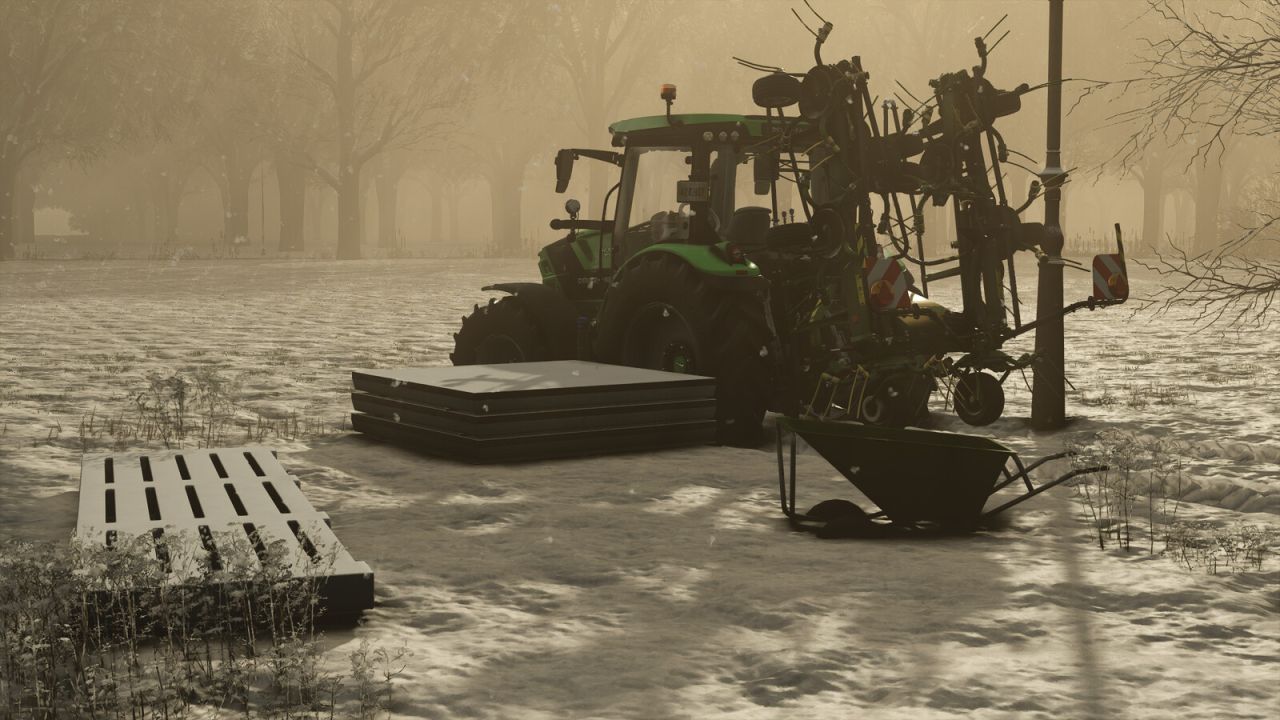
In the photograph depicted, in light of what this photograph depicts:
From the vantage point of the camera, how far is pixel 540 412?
26.8 feet

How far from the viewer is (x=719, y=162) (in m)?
9.65

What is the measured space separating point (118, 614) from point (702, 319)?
486 cm

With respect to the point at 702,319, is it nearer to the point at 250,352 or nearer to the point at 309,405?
the point at 309,405

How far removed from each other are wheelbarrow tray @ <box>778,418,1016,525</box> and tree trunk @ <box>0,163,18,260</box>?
35.5 metres

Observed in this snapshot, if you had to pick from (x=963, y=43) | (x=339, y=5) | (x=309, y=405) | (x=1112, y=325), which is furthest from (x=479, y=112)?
(x=309, y=405)

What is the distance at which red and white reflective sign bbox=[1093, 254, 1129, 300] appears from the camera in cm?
860

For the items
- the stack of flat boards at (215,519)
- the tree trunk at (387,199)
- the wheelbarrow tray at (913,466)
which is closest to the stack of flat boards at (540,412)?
the stack of flat boards at (215,519)

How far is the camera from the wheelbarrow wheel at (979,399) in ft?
30.1

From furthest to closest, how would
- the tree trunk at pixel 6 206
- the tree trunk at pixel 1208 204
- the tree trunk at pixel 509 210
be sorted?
1. the tree trunk at pixel 509 210
2. the tree trunk at pixel 1208 204
3. the tree trunk at pixel 6 206

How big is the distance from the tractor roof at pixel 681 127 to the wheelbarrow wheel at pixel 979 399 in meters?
2.10

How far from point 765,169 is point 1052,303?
2.08 meters

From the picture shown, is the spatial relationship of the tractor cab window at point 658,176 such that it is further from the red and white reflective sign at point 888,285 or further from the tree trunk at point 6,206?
the tree trunk at point 6,206

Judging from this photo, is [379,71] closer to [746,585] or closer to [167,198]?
[167,198]

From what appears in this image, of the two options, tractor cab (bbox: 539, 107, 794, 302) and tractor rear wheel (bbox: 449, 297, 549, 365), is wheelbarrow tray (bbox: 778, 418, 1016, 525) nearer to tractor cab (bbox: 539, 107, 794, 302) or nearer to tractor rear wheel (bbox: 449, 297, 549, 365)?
tractor cab (bbox: 539, 107, 794, 302)
